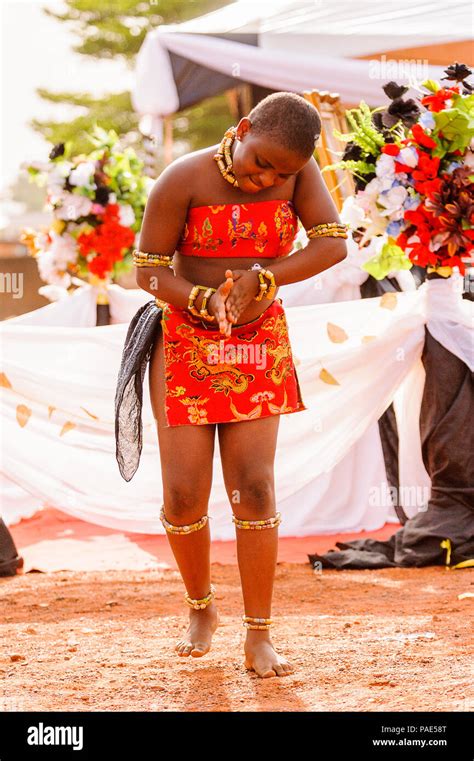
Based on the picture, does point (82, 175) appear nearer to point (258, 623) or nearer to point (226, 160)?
point (226, 160)

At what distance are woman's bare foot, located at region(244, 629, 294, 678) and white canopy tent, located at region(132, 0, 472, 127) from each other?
18.7 feet

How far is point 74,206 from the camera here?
7273 mm

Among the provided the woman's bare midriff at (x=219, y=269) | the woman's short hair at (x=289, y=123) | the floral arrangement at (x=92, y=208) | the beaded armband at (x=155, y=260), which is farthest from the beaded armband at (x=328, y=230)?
the floral arrangement at (x=92, y=208)

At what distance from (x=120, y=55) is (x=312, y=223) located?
19476 mm

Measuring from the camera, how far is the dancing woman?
Result: 336cm

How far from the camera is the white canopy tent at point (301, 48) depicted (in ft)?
30.0

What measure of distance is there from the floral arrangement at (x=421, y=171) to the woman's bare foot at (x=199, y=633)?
6.49 feet

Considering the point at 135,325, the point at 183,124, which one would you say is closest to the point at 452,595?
the point at 135,325

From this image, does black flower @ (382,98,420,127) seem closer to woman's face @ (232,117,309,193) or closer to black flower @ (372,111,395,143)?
black flower @ (372,111,395,143)

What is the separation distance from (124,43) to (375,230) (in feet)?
58.0
